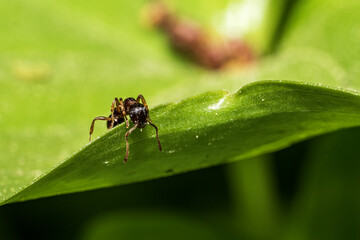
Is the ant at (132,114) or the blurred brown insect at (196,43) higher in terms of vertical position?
the blurred brown insect at (196,43)

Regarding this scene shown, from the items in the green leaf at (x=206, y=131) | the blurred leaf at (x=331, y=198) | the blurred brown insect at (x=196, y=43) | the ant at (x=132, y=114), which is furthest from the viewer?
the blurred brown insect at (x=196, y=43)

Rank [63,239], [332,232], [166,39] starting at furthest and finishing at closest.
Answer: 1. [166,39]
2. [63,239]
3. [332,232]

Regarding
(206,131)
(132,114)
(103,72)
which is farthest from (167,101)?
(206,131)

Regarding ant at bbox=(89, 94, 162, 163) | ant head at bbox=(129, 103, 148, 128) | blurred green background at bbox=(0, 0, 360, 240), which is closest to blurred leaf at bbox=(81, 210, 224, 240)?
blurred green background at bbox=(0, 0, 360, 240)

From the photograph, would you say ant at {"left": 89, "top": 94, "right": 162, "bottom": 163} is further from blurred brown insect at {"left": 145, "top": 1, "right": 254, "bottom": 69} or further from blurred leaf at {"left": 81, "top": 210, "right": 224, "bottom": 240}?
blurred brown insect at {"left": 145, "top": 1, "right": 254, "bottom": 69}

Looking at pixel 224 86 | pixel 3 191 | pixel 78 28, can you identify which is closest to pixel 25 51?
pixel 78 28

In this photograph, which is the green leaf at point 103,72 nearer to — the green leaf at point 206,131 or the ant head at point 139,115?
the green leaf at point 206,131

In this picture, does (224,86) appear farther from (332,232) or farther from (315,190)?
(332,232)

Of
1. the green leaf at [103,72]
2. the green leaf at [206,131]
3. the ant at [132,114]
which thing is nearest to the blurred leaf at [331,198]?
the green leaf at [103,72]
